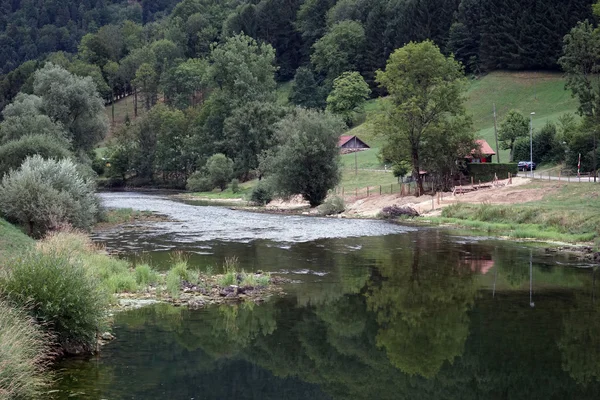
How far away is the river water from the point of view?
770 inches

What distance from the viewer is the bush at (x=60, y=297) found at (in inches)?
802

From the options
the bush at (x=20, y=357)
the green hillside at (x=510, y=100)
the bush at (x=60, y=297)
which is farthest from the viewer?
the green hillside at (x=510, y=100)

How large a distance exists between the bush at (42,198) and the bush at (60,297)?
24312 millimetres

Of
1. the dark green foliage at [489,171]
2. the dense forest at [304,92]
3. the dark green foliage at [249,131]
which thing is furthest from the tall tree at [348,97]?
the dark green foliage at [489,171]

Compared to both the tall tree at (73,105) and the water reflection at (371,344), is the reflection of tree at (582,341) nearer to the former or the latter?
the water reflection at (371,344)

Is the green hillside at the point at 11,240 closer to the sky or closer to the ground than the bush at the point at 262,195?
closer to the ground

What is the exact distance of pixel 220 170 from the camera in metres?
117

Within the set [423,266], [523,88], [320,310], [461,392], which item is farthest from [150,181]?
[461,392]

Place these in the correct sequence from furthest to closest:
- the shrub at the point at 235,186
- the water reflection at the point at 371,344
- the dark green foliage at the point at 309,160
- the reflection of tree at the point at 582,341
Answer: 1. the shrub at the point at 235,186
2. the dark green foliage at the point at 309,160
3. the reflection of tree at the point at 582,341
4. the water reflection at the point at 371,344

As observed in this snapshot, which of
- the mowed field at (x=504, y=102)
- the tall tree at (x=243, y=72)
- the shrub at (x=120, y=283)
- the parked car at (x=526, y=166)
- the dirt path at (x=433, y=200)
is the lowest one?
the shrub at (x=120, y=283)

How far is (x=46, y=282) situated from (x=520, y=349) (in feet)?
46.7

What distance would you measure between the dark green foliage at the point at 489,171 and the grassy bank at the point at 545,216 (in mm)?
9055

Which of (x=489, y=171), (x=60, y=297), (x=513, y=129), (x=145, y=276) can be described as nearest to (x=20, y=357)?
(x=60, y=297)

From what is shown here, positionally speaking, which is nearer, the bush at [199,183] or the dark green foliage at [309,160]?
the dark green foliage at [309,160]
